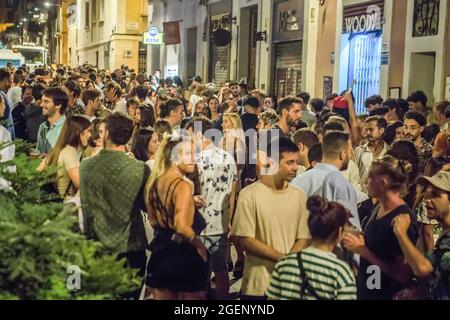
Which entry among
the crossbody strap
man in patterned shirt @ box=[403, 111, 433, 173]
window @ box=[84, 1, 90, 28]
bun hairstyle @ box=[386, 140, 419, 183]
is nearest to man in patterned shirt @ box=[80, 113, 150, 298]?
the crossbody strap

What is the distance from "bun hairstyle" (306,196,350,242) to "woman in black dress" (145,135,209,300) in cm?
120

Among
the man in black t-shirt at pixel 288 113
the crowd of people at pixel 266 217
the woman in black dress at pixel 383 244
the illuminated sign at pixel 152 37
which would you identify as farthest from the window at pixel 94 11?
the woman in black dress at pixel 383 244

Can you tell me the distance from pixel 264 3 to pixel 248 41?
217 cm

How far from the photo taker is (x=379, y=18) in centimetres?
1673

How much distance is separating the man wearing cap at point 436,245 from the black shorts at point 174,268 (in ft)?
4.79

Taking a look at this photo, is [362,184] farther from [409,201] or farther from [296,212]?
[296,212]

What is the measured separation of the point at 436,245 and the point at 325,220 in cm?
113

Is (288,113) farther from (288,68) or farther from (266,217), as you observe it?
(288,68)

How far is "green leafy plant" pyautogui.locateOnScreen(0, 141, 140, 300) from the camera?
145 inches

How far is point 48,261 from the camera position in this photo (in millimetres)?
3752

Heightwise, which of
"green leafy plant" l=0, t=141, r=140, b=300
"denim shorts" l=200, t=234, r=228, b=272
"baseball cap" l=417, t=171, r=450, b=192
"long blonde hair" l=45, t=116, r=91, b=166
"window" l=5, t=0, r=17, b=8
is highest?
"window" l=5, t=0, r=17, b=8

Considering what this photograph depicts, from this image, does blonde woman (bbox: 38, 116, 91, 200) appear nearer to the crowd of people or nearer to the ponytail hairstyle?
the crowd of people

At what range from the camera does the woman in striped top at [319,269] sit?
437 centimetres

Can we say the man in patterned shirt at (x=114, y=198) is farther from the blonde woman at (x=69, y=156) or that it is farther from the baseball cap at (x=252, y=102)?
the baseball cap at (x=252, y=102)
